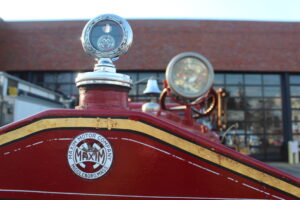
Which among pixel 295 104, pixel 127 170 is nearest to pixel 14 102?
pixel 127 170

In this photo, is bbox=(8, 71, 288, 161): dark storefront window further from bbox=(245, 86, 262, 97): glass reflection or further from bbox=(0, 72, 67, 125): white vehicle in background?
bbox=(0, 72, 67, 125): white vehicle in background

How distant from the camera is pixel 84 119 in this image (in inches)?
65.5

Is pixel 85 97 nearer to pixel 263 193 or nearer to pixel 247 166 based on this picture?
pixel 247 166

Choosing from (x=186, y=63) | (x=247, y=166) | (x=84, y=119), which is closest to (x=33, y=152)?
(x=84, y=119)

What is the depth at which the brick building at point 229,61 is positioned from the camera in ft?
56.3

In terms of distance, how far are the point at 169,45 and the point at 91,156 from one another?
16.1m

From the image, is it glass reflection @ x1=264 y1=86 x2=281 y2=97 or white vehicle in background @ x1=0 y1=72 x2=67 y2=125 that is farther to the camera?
glass reflection @ x1=264 y1=86 x2=281 y2=97

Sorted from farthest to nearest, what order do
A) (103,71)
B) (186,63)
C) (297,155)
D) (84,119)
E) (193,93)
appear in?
1. (297,155)
2. (186,63)
3. (193,93)
4. (103,71)
5. (84,119)

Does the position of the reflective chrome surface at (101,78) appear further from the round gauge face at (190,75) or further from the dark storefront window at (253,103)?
the dark storefront window at (253,103)

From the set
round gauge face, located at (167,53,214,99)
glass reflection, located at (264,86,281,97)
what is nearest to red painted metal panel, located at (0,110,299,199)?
round gauge face, located at (167,53,214,99)

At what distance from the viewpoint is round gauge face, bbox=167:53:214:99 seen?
2.45m

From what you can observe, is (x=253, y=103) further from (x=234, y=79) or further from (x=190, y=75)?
(x=190, y=75)

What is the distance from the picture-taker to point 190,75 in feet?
8.60

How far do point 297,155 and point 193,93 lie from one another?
1697cm
